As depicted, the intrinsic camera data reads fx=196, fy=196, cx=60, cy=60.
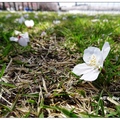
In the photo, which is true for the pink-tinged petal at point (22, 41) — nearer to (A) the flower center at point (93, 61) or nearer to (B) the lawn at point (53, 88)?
(B) the lawn at point (53, 88)

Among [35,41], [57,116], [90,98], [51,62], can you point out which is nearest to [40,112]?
[57,116]

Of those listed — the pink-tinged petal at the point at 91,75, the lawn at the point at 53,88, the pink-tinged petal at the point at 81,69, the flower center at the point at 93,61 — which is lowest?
the lawn at the point at 53,88

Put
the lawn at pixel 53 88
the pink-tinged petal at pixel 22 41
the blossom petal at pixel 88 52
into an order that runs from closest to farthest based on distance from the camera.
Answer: the lawn at pixel 53 88, the blossom petal at pixel 88 52, the pink-tinged petal at pixel 22 41

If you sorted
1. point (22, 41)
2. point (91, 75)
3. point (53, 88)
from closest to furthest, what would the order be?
point (91, 75) < point (53, 88) < point (22, 41)

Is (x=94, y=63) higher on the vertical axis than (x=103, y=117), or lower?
higher

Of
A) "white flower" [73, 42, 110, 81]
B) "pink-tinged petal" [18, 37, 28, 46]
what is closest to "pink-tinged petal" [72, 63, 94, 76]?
"white flower" [73, 42, 110, 81]

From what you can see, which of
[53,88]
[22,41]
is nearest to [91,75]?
[53,88]

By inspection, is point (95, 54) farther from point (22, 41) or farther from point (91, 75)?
point (22, 41)

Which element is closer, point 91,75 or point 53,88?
point 91,75

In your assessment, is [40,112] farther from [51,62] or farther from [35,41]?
[35,41]

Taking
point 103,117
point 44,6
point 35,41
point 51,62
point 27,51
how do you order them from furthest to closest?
point 44,6
point 35,41
point 27,51
point 51,62
point 103,117

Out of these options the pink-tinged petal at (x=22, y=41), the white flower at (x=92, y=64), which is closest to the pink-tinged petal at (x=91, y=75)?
the white flower at (x=92, y=64)
